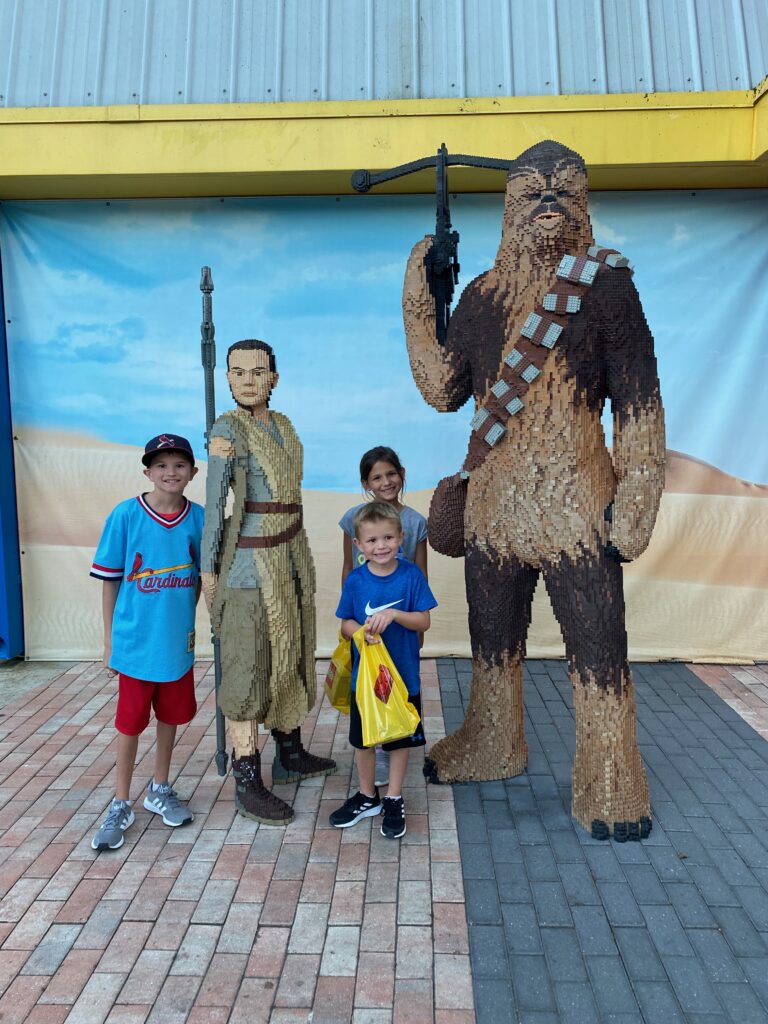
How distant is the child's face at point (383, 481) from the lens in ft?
9.52

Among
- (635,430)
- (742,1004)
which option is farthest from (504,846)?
(635,430)

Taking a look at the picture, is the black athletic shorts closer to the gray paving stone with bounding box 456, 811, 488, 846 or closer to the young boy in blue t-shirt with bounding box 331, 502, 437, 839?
the young boy in blue t-shirt with bounding box 331, 502, 437, 839

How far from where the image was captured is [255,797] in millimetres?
2734

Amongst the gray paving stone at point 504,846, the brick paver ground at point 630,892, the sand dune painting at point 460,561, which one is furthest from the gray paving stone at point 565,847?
the sand dune painting at point 460,561

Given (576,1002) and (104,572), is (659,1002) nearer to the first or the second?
(576,1002)

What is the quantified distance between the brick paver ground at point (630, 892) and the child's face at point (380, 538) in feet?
3.43

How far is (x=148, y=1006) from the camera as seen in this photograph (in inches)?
73.6

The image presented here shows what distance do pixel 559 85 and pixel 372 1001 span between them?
416 centimetres

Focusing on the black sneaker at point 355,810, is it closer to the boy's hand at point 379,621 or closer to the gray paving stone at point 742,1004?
the boy's hand at point 379,621

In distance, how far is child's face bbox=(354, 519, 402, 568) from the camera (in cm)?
246

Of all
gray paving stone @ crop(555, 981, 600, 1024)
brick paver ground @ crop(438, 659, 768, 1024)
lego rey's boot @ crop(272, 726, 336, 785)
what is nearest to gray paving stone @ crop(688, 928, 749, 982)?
brick paver ground @ crop(438, 659, 768, 1024)

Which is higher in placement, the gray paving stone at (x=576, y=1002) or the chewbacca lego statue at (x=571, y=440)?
the chewbacca lego statue at (x=571, y=440)

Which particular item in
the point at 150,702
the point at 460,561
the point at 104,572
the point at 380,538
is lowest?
the point at 150,702

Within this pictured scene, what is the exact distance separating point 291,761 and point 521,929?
118 cm
